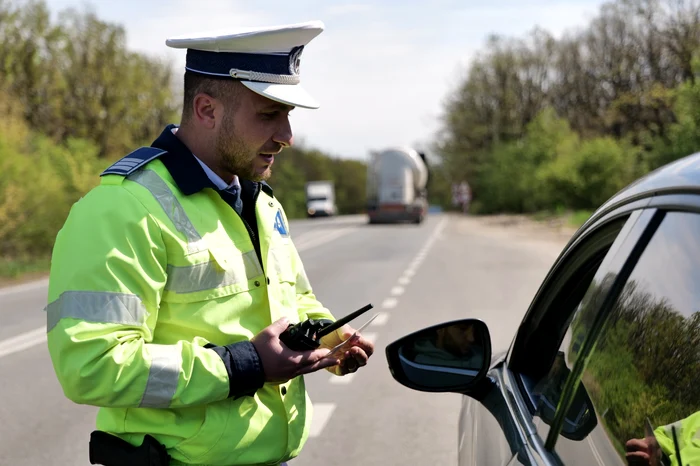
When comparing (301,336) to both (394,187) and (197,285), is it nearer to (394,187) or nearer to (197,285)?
(197,285)

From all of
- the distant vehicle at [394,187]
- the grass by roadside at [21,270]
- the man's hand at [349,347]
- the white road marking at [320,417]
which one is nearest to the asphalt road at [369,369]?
the white road marking at [320,417]

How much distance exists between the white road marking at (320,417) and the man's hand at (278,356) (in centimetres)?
414

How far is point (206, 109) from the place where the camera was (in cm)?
260

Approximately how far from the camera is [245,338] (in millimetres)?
2529

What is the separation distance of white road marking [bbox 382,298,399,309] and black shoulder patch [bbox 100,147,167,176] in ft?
35.4

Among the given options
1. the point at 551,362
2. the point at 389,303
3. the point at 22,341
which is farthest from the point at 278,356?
the point at 389,303

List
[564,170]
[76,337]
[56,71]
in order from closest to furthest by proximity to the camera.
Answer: [76,337]
[56,71]
[564,170]

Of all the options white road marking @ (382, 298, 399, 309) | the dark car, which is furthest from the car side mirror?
white road marking @ (382, 298, 399, 309)

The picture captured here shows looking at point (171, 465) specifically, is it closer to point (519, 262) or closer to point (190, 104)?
point (190, 104)

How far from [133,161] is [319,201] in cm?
7355

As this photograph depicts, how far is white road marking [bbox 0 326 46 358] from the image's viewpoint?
10094 mm

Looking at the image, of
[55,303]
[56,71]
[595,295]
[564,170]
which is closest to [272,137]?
[55,303]

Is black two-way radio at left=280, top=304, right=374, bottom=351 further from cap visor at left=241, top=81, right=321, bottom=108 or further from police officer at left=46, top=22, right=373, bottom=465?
cap visor at left=241, top=81, right=321, bottom=108

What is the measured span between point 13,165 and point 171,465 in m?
21.8
